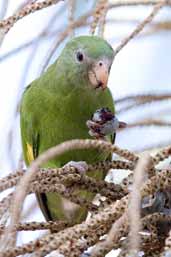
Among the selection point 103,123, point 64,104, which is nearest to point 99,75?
point 64,104

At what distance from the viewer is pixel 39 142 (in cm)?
155

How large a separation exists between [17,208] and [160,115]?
0.50m

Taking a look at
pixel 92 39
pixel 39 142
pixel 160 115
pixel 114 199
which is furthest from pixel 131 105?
pixel 39 142

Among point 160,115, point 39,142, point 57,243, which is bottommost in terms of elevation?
point 57,243

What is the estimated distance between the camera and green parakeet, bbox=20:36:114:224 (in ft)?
4.62

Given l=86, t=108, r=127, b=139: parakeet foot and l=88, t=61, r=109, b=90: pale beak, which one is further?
l=88, t=61, r=109, b=90: pale beak

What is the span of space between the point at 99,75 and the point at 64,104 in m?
0.24

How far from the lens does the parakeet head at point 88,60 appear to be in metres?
1.26

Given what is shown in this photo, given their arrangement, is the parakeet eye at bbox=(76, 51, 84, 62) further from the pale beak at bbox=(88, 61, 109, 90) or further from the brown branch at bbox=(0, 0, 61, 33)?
the brown branch at bbox=(0, 0, 61, 33)

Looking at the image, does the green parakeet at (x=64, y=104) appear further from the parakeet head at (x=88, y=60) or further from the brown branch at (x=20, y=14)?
the brown branch at (x=20, y=14)

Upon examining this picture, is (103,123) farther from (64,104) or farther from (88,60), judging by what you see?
(64,104)

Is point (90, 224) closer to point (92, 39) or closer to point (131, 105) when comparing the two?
point (131, 105)

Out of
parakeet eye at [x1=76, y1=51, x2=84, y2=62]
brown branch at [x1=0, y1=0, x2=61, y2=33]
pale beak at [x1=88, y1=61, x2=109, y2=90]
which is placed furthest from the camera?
parakeet eye at [x1=76, y1=51, x2=84, y2=62]

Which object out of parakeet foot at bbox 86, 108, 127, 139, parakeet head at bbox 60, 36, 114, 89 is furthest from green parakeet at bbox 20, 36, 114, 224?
parakeet foot at bbox 86, 108, 127, 139
